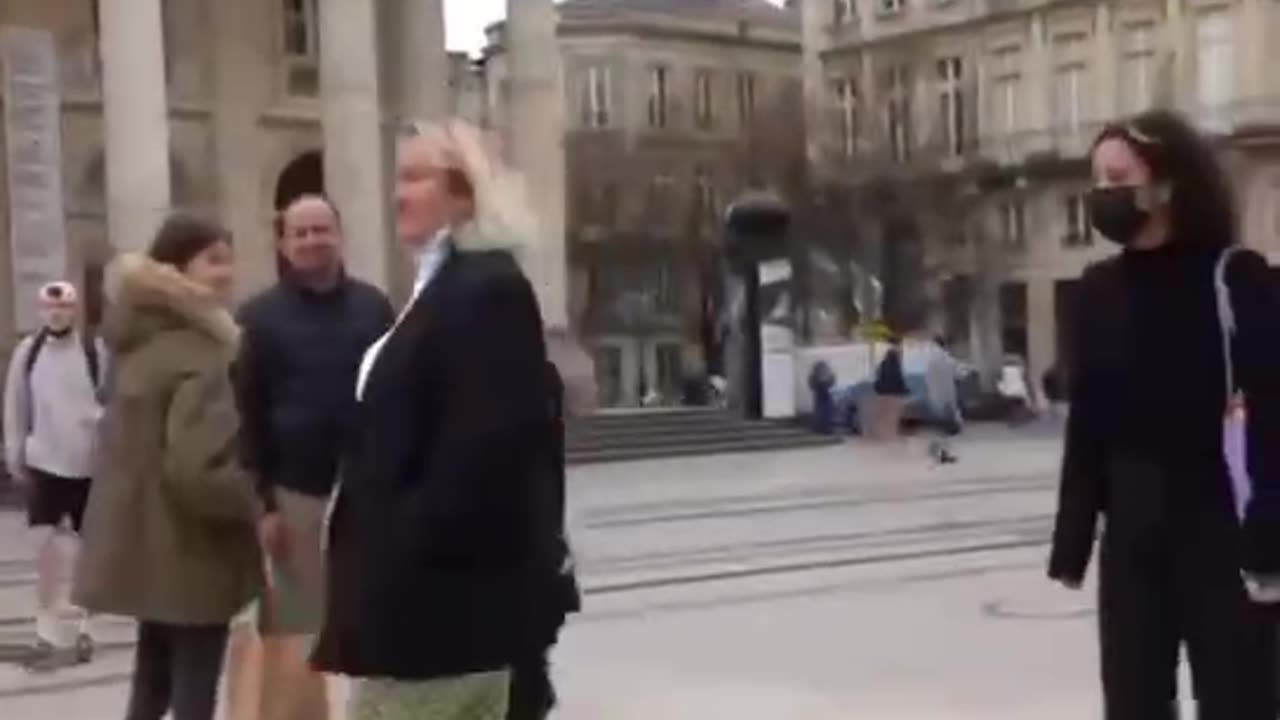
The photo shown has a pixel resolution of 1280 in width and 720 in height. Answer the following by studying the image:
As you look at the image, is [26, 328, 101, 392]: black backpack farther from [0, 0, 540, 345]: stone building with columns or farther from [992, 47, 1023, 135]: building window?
[992, 47, 1023, 135]: building window

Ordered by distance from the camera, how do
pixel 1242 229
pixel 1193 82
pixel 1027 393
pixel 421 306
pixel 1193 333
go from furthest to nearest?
pixel 1193 82, pixel 1027 393, pixel 1242 229, pixel 1193 333, pixel 421 306

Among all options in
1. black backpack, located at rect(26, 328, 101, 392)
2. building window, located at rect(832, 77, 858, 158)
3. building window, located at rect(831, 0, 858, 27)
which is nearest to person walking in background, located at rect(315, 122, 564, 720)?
black backpack, located at rect(26, 328, 101, 392)

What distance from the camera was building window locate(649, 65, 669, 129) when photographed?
3231 inches

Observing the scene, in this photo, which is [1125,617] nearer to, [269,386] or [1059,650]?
[269,386]

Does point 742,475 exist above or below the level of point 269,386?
below

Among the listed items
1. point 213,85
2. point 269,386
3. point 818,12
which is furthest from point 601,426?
point 818,12

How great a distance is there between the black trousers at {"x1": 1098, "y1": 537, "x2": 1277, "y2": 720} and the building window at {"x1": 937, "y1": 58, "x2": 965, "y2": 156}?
61.4 metres

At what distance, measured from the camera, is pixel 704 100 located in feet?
276

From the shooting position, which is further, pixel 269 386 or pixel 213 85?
pixel 213 85

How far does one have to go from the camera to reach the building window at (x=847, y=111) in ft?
225

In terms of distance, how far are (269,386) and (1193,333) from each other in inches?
104

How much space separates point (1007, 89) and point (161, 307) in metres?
60.1

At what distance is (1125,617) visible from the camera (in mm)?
5520

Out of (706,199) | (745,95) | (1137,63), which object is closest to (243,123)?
(1137,63)
